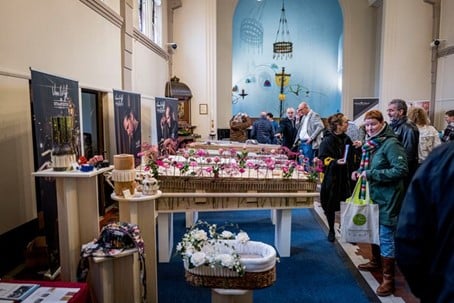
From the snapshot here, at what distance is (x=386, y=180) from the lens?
10.3 feet

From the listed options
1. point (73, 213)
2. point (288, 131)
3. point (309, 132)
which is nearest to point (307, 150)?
point (309, 132)

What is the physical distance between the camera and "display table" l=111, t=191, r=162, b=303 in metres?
2.88

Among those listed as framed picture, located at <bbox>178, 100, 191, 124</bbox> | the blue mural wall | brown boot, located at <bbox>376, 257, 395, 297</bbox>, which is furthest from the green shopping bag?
the blue mural wall

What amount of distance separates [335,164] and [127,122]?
2990 mm

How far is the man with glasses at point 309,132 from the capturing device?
22.4 feet

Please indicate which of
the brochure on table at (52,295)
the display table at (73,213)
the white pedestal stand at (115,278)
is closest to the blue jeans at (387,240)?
the white pedestal stand at (115,278)

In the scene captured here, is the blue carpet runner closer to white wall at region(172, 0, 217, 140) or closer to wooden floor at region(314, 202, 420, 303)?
wooden floor at region(314, 202, 420, 303)

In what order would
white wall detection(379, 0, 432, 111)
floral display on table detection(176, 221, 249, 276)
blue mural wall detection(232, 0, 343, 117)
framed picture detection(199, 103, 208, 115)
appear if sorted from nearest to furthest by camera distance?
1. floral display on table detection(176, 221, 249, 276)
2. white wall detection(379, 0, 432, 111)
3. framed picture detection(199, 103, 208, 115)
4. blue mural wall detection(232, 0, 343, 117)

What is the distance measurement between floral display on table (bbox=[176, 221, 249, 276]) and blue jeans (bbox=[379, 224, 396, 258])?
1342 mm

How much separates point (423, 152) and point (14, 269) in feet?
17.5

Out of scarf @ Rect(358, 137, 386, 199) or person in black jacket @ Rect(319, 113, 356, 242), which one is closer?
scarf @ Rect(358, 137, 386, 199)

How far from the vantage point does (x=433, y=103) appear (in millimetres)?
9867

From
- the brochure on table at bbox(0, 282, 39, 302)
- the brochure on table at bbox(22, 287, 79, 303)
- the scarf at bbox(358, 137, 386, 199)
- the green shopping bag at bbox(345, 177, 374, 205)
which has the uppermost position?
the scarf at bbox(358, 137, 386, 199)

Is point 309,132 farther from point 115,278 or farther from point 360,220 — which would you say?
point 115,278
